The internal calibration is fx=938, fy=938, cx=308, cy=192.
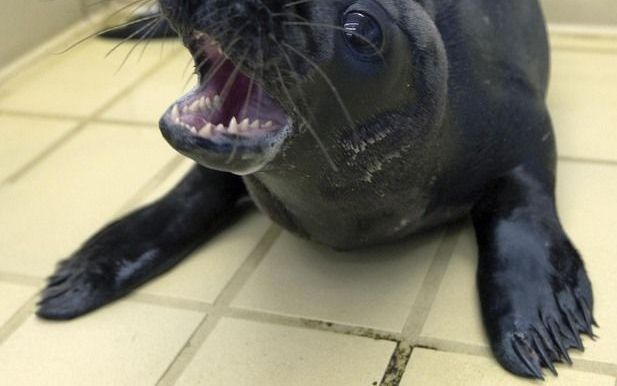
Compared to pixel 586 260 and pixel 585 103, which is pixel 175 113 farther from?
pixel 585 103

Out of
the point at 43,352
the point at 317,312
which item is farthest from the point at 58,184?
the point at 317,312

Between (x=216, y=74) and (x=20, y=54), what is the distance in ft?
3.98

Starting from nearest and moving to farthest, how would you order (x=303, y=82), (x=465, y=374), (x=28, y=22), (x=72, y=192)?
(x=303, y=82), (x=465, y=374), (x=72, y=192), (x=28, y=22)

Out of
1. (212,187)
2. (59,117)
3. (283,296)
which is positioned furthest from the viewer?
(59,117)

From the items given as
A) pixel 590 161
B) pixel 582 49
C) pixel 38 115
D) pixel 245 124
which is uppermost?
pixel 245 124

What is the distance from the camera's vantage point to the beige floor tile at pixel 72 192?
52.1 inches

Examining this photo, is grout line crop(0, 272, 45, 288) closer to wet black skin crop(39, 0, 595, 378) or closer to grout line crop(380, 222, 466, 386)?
wet black skin crop(39, 0, 595, 378)

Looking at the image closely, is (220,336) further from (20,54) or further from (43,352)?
(20,54)

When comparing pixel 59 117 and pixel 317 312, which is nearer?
pixel 317 312

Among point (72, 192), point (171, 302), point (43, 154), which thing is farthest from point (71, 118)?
point (171, 302)

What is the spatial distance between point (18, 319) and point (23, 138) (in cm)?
58

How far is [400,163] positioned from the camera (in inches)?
40.2

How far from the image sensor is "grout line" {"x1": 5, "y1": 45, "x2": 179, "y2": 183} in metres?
1.55

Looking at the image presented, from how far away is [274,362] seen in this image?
3.41 ft
